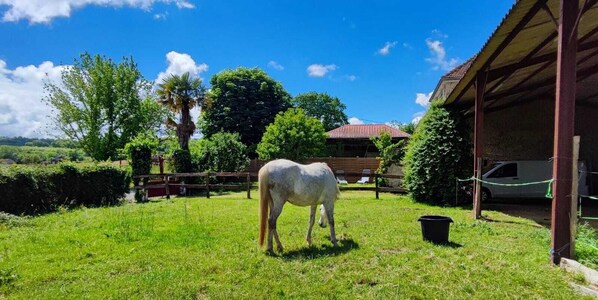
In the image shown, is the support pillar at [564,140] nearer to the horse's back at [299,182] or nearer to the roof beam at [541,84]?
the horse's back at [299,182]

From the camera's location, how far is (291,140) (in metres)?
23.7

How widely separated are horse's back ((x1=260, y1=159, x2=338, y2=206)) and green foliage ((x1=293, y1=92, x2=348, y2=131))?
159ft

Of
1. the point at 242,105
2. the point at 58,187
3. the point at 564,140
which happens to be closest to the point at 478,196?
the point at 564,140

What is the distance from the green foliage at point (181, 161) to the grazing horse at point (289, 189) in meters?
15.6

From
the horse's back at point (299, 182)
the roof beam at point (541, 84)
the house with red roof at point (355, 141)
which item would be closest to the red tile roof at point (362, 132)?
the house with red roof at point (355, 141)

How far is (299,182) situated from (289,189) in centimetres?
21

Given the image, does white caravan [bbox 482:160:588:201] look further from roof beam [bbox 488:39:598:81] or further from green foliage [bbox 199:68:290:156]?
green foliage [bbox 199:68:290:156]

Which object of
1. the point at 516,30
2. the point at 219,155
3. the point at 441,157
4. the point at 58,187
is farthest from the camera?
the point at 219,155

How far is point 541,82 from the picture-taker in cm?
1248

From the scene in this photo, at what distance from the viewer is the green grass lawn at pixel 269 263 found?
3.96 m

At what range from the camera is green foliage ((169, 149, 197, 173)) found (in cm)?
2020

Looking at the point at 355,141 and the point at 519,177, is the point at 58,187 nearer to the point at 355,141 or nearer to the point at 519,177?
the point at 519,177

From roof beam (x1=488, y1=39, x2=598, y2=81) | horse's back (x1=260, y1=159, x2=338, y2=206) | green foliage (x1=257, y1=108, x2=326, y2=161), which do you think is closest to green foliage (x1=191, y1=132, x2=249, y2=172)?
green foliage (x1=257, y1=108, x2=326, y2=161)

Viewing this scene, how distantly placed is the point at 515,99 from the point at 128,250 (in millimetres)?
16374
